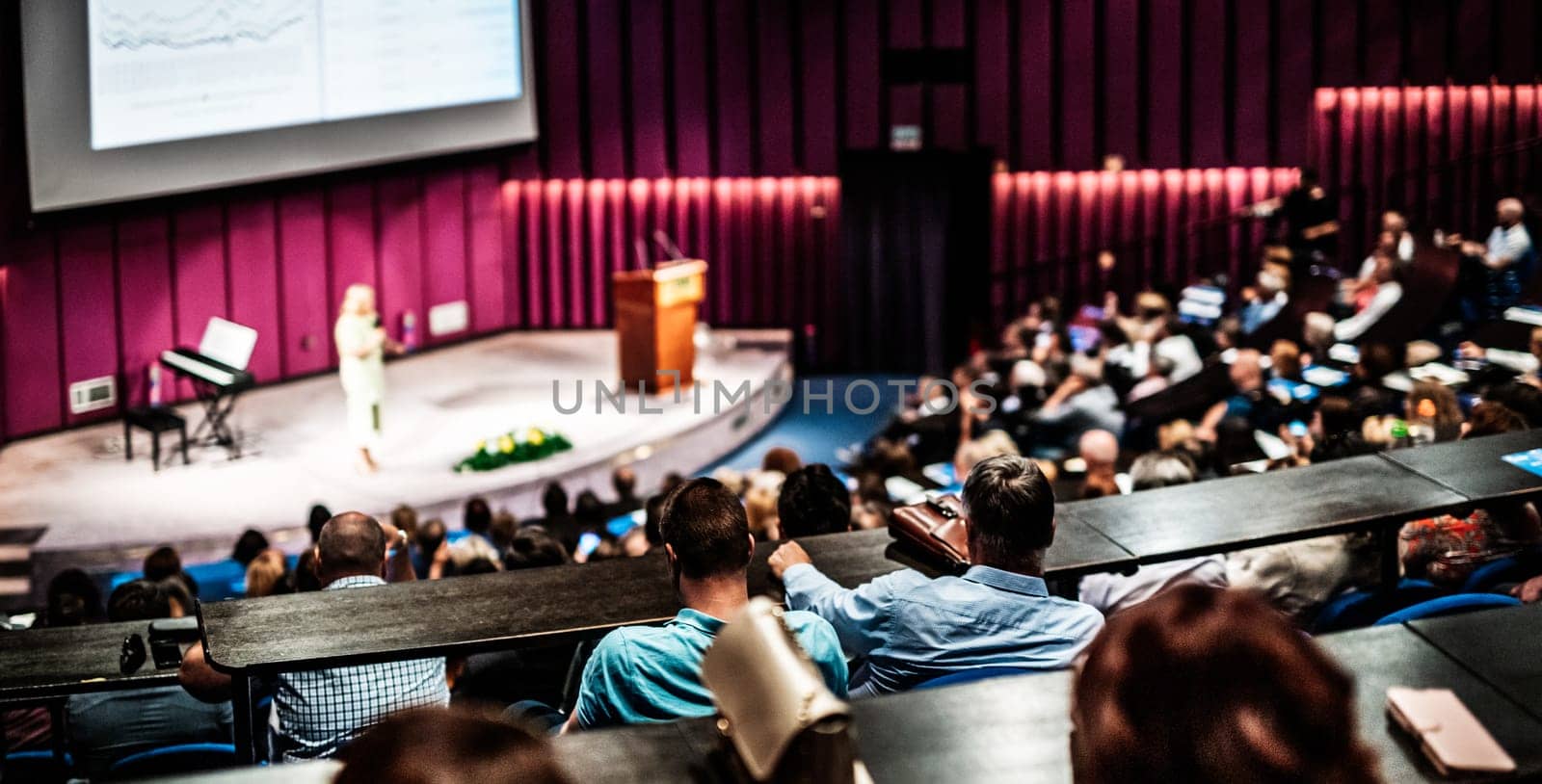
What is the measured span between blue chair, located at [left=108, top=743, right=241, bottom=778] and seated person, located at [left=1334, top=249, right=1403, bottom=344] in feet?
22.2

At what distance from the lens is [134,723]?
371 cm

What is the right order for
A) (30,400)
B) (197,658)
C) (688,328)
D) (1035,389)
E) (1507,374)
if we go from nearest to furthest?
(197,658)
(1507,374)
(1035,389)
(30,400)
(688,328)

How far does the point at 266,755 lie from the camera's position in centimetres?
347

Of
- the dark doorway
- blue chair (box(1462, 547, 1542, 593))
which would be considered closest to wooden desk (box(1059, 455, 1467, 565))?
blue chair (box(1462, 547, 1542, 593))

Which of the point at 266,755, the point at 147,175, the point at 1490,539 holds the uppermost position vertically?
the point at 147,175

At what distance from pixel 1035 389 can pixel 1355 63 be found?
5778 millimetres

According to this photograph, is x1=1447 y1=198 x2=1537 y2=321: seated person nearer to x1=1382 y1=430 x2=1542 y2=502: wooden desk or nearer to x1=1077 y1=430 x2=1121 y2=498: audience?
x1=1077 y1=430 x2=1121 y2=498: audience

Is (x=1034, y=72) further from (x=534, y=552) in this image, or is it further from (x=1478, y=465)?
(x=1478, y=465)

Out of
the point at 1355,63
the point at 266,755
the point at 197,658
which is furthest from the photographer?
the point at 1355,63

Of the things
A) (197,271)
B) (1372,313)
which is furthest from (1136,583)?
(197,271)

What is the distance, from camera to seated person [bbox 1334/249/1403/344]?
27.8 ft

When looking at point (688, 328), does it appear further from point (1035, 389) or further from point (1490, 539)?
point (1490, 539)

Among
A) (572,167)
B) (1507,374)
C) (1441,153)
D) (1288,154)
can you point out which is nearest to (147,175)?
(572,167)

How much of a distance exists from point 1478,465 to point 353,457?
7253 millimetres
